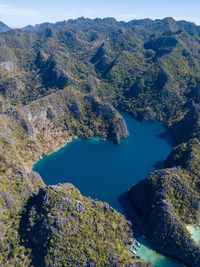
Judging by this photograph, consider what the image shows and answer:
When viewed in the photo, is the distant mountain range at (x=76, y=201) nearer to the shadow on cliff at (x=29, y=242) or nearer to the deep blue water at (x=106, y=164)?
the shadow on cliff at (x=29, y=242)

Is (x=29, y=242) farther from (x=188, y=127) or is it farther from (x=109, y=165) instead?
(x=188, y=127)

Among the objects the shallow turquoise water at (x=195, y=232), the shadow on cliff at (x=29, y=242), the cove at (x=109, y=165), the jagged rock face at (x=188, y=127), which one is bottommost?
the shadow on cliff at (x=29, y=242)

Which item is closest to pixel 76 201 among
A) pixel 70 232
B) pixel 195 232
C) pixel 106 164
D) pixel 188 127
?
pixel 70 232

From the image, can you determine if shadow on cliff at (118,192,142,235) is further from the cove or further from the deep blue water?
the deep blue water

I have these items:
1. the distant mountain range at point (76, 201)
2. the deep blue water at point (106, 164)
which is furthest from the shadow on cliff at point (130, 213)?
the deep blue water at point (106, 164)

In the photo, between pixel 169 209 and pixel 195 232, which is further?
pixel 195 232

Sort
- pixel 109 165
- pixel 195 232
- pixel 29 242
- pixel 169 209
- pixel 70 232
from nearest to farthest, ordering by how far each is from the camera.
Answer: pixel 29 242 < pixel 70 232 < pixel 169 209 < pixel 195 232 < pixel 109 165

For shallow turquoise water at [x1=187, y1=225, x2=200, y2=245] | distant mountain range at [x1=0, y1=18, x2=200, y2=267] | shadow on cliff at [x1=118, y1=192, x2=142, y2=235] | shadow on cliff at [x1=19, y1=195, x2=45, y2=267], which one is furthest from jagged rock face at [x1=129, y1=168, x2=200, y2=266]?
shadow on cliff at [x1=19, y1=195, x2=45, y2=267]

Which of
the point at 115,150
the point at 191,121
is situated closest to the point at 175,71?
A: the point at 191,121
